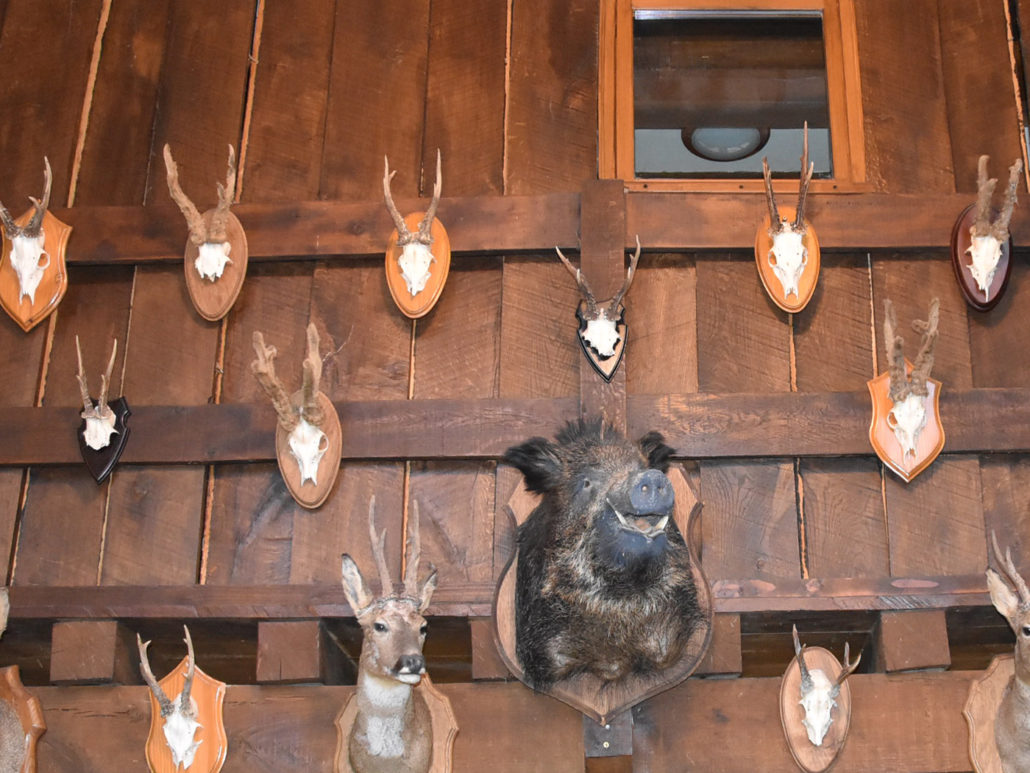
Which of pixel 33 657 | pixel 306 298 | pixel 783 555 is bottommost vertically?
pixel 33 657

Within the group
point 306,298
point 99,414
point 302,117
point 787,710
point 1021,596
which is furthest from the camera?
point 302,117

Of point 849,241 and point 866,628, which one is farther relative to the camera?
point 849,241

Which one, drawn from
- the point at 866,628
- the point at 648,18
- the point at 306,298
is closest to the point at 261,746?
the point at 306,298

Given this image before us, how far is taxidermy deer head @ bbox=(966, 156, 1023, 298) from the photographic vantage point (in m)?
4.58

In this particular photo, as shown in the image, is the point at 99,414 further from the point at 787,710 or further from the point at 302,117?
the point at 787,710

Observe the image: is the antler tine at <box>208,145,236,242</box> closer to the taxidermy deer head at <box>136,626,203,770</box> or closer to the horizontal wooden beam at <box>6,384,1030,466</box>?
the horizontal wooden beam at <box>6,384,1030,466</box>

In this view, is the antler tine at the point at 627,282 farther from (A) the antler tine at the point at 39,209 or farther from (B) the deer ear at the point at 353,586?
(A) the antler tine at the point at 39,209

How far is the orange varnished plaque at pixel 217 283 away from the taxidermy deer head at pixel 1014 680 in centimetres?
262

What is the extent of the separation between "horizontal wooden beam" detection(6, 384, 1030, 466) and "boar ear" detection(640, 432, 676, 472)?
98 mm

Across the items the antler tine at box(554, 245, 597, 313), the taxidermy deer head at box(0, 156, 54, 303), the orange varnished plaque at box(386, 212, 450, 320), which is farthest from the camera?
the taxidermy deer head at box(0, 156, 54, 303)

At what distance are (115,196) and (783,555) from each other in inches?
107

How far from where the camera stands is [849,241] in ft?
15.7

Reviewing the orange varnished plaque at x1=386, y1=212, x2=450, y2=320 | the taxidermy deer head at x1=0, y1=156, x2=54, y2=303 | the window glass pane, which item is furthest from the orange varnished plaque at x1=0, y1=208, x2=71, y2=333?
the window glass pane

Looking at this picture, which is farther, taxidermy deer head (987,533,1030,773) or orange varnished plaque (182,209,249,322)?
orange varnished plaque (182,209,249,322)
